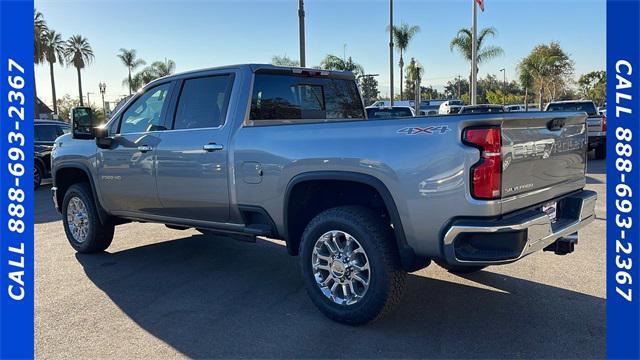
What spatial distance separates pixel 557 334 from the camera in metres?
3.64

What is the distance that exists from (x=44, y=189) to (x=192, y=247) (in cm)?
823

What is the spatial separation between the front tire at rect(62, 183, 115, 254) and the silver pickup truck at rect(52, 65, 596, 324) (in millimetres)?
271

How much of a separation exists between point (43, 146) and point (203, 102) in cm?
949

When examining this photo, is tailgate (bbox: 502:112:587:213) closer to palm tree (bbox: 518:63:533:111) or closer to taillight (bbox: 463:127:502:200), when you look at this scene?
taillight (bbox: 463:127:502:200)

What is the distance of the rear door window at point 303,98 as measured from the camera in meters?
4.73

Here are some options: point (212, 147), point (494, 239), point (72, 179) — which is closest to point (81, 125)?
point (72, 179)

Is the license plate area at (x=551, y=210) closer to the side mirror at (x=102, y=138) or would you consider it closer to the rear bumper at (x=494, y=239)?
the rear bumper at (x=494, y=239)

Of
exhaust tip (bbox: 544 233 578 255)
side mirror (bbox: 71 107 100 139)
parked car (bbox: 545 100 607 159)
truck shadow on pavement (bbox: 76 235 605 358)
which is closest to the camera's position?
truck shadow on pavement (bbox: 76 235 605 358)

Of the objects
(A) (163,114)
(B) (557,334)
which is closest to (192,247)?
(A) (163,114)

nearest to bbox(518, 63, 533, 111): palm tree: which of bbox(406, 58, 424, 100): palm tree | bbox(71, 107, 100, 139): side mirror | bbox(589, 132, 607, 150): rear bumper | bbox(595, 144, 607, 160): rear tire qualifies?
bbox(406, 58, 424, 100): palm tree

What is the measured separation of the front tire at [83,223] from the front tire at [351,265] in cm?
310

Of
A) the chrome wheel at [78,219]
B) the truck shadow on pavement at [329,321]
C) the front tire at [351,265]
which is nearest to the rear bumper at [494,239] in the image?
the front tire at [351,265]

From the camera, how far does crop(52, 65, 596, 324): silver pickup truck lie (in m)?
3.25

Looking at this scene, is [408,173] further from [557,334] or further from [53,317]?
[53,317]
